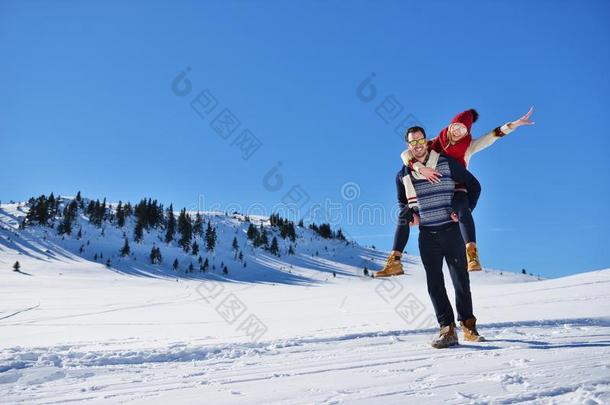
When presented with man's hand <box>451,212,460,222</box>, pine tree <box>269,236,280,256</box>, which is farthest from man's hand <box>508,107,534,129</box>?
pine tree <box>269,236,280,256</box>

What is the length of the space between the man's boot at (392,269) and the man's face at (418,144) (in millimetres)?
1066

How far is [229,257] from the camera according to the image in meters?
80.8

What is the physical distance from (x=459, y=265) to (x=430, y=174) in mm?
930

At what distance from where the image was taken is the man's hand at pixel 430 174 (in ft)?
11.9

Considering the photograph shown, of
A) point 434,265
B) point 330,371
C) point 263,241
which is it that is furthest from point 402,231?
point 263,241

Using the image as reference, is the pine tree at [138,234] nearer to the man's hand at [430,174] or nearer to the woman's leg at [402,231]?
the woman's leg at [402,231]

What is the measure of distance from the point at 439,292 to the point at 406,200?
38.8 inches

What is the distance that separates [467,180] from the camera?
3664 mm

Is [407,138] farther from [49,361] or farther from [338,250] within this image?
[338,250]

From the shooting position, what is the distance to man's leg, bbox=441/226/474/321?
3.61 metres

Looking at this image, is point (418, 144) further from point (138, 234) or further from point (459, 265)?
point (138, 234)

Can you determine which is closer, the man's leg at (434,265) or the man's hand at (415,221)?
the man's leg at (434,265)

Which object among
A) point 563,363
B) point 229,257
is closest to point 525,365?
point 563,363

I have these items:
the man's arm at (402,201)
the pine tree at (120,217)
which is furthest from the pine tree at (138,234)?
the man's arm at (402,201)
